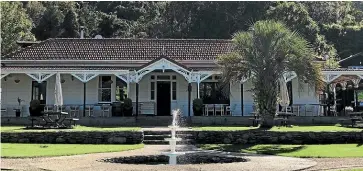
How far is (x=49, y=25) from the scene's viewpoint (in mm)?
60719

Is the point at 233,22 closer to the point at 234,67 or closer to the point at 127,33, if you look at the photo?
the point at 127,33

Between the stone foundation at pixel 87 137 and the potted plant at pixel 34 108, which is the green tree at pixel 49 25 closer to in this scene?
the potted plant at pixel 34 108

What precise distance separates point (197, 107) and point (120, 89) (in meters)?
5.53

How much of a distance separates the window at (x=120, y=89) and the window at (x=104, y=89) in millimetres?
463

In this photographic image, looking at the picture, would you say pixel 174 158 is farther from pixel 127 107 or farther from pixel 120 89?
pixel 120 89

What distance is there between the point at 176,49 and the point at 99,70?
658 centimetres

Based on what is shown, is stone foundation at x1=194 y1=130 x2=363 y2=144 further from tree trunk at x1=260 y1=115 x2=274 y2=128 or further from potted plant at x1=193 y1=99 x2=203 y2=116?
potted plant at x1=193 y1=99 x2=203 y2=116

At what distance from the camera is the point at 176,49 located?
3173 centimetres

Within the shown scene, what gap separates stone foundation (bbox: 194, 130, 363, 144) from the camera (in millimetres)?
18391

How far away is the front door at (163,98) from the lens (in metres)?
29.0

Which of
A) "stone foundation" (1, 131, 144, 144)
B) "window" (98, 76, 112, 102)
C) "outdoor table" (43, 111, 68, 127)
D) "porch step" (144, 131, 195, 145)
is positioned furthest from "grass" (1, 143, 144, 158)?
"window" (98, 76, 112, 102)

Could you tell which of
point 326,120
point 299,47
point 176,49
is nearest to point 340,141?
point 299,47

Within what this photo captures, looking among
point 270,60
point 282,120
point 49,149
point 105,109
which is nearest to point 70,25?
point 105,109

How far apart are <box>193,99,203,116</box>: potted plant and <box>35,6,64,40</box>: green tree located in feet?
127
